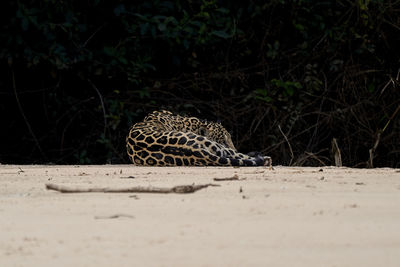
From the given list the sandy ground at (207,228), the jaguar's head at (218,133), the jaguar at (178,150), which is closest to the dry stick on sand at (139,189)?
the sandy ground at (207,228)

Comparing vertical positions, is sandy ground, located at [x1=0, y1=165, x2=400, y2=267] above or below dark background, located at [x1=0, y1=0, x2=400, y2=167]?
above

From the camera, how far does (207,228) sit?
212 cm

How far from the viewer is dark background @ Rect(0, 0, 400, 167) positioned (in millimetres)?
7703

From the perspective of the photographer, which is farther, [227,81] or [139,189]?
[227,81]

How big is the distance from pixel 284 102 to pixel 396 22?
1603mm

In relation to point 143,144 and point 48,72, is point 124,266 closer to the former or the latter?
point 143,144

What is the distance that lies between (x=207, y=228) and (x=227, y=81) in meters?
6.16

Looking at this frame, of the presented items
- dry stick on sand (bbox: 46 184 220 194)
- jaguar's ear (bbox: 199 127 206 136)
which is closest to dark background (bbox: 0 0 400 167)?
jaguar's ear (bbox: 199 127 206 136)

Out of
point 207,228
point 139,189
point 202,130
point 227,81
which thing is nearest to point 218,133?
point 202,130

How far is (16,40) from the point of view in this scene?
7.11 m

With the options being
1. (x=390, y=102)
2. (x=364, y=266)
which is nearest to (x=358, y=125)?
(x=390, y=102)

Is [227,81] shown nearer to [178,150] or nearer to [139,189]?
[178,150]

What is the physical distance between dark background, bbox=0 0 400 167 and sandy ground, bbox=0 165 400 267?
4.60m

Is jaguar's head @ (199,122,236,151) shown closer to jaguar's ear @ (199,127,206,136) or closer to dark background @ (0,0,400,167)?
jaguar's ear @ (199,127,206,136)
